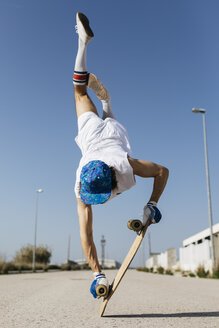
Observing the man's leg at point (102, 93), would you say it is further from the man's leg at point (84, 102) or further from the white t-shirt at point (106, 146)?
the white t-shirt at point (106, 146)

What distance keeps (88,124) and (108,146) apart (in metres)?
0.30

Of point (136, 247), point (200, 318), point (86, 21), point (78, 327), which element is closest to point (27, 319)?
point (78, 327)

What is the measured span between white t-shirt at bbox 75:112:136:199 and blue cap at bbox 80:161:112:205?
0.28 feet

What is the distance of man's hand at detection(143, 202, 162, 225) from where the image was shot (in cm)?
305

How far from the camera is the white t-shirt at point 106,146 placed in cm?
304

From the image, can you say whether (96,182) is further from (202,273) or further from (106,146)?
(202,273)

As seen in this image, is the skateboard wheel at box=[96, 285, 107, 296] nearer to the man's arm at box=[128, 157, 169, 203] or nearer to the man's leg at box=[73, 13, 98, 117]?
the man's arm at box=[128, 157, 169, 203]

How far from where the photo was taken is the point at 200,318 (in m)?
2.91

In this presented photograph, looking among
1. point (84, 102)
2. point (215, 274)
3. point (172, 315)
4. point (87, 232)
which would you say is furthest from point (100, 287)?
point (215, 274)

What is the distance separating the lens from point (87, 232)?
3.18 m

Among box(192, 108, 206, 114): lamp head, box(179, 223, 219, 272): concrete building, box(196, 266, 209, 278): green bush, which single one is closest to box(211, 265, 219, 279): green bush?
box(196, 266, 209, 278): green bush

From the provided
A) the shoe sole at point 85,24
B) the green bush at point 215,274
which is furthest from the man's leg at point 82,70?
the green bush at point 215,274

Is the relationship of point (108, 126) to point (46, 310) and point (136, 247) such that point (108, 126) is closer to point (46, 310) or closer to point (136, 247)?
point (136, 247)

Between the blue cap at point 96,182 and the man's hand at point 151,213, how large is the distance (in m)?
0.39
